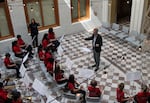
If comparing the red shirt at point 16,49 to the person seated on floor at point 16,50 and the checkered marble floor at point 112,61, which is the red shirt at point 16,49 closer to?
the person seated on floor at point 16,50

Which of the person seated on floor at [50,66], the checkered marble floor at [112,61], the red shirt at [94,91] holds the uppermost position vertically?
the person seated on floor at [50,66]

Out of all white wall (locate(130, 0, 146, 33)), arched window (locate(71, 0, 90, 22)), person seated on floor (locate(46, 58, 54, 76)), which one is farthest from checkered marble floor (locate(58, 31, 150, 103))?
person seated on floor (locate(46, 58, 54, 76))

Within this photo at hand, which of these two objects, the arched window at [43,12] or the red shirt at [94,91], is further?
the arched window at [43,12]

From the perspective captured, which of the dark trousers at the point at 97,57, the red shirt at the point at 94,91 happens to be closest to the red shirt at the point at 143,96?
the red shirt at the point at 94,91

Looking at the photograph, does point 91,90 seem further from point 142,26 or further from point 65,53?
point 142,26

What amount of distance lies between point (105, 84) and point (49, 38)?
386 centimetres

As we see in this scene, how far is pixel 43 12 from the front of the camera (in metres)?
12.3

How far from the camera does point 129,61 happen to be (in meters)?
10.2

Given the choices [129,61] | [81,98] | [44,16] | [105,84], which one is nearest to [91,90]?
[81,98]

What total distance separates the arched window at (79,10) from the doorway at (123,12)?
245 centimetres

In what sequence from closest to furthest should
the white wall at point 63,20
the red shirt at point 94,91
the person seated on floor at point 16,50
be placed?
the red shirt at point 94,91 < the person seated on floor at point 16,50 < the white wall at point 63,20

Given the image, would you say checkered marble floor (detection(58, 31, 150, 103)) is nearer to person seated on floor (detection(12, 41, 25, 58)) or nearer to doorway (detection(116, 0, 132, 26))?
person seated on floor (detection(12, 41, 25, 58))

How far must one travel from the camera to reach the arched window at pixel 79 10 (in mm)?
13109

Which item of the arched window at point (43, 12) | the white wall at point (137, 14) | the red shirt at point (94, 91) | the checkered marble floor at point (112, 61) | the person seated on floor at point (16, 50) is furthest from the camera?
the arched window at point (43, 12)
